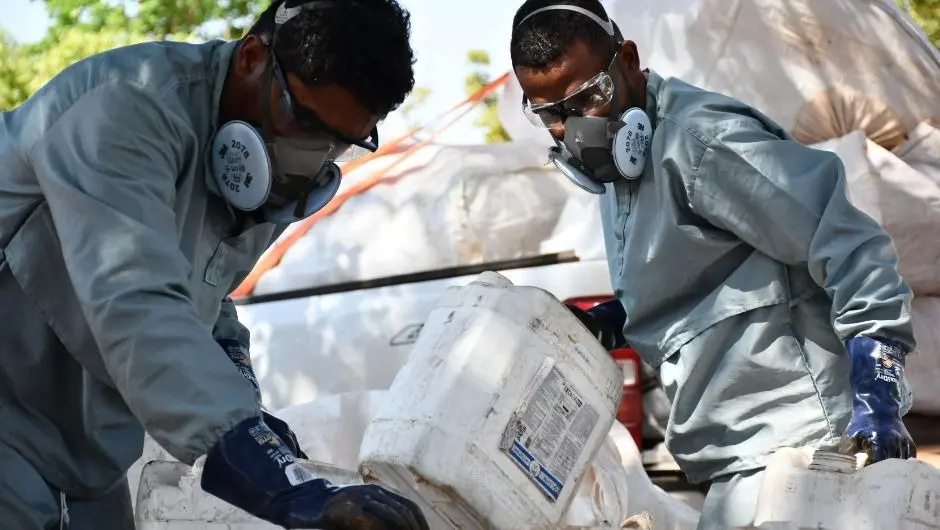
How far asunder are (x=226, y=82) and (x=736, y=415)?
3.90ft

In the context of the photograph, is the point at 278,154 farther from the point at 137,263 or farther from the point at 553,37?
the point at 553,37

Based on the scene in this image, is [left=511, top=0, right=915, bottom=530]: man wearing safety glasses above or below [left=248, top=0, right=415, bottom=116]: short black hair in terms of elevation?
below

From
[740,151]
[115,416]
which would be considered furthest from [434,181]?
[115,416]

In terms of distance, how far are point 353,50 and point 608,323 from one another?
1169mm

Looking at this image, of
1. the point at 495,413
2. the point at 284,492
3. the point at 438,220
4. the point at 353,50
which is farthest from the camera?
the point at 438,220

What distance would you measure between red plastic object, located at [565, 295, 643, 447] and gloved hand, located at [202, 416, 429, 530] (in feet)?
10.2

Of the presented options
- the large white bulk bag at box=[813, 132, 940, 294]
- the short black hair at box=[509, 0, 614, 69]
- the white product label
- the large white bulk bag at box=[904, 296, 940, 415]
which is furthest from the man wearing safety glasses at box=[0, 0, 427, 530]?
the large white bulk bag at box=[904, 296, 940, 415]

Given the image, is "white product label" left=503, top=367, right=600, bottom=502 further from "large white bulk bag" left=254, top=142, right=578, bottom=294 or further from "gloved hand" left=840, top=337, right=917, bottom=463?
"large white bulk bag" left=254, top=142, right=578, bottom=294

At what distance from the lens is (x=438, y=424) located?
8.59 ft

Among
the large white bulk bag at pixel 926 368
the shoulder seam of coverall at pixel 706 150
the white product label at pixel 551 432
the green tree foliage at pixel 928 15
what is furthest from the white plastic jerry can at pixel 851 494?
the green tree foliage at pixel 928 15

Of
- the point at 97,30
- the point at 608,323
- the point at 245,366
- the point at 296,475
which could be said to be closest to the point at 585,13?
the point at 608,323

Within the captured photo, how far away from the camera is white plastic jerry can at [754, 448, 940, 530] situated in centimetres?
260

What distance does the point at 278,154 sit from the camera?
101 inches

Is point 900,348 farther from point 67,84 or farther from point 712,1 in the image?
point 712,1
